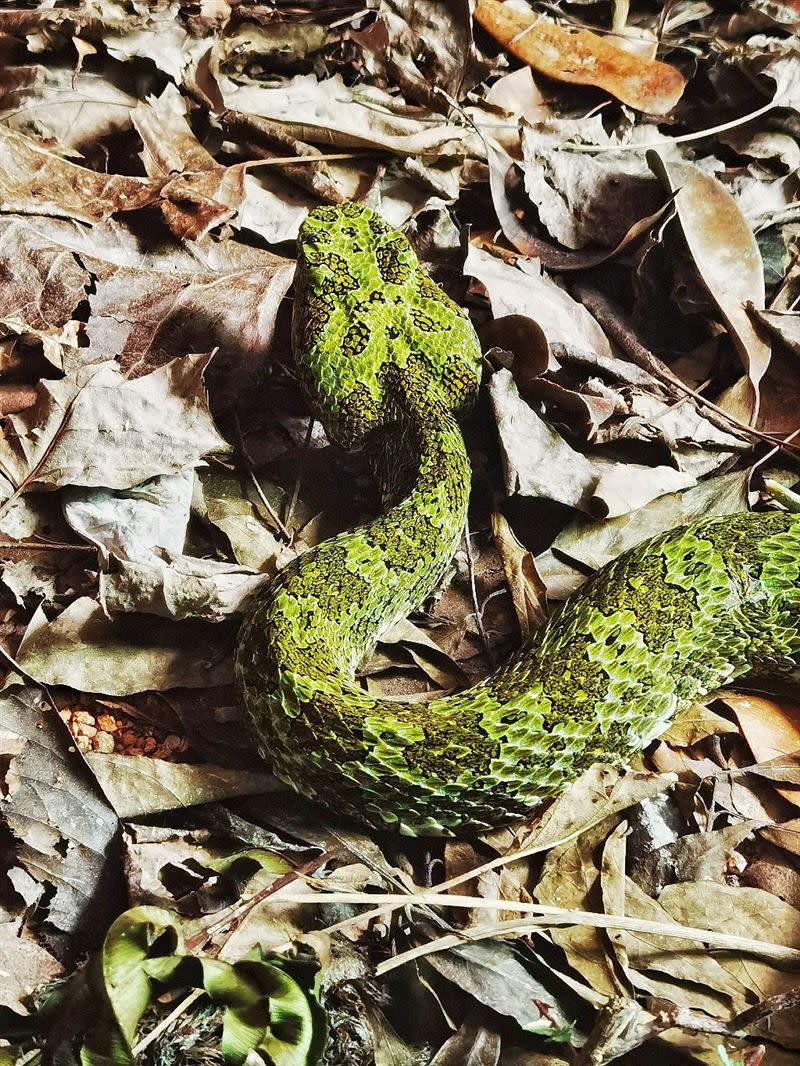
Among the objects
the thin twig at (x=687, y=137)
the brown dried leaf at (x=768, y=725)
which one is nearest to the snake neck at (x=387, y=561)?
the brown dried leaf at (x=768, y=725)

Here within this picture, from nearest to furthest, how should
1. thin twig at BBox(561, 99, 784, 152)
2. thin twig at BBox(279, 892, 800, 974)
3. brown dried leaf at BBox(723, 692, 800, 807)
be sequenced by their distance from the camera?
thin twig at BBox(279, 892, 800, 974) < brown dried leaf at BBox(723, 692, 800, 807) < thin twig at BBox(561, 99, 784, 152)

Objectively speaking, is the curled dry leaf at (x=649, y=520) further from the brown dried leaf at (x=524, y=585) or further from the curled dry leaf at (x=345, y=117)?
the curled dry leaf at (x=345, y=117)

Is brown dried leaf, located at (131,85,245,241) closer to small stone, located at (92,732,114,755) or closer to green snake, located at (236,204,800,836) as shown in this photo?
green snake, located at (236,204,800,836)

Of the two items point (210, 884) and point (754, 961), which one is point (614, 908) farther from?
point (210, 884)

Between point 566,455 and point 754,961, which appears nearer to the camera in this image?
point 754,961

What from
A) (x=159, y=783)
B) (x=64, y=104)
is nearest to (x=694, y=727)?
(x=159, y=783)

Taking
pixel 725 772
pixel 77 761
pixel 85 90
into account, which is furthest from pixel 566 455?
pixel 85 90

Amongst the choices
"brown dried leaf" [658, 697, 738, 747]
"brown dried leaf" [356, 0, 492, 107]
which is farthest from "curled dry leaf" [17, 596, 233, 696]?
"brown dried leaf" [356, 0, 492, 107]
